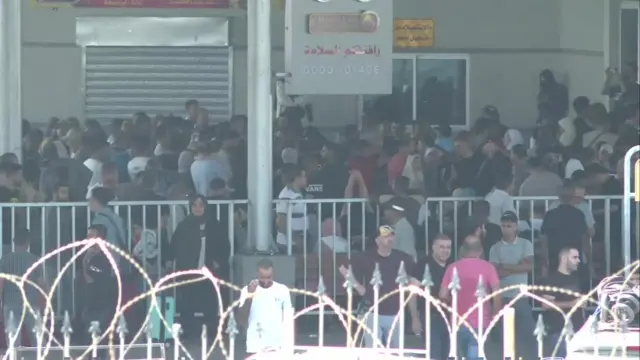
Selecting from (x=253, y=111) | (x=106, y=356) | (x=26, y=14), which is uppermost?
(x=26, y=14)

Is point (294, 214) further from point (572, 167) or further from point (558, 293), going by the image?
point (572, 167)

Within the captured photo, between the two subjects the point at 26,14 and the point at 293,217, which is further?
the point at 26,14

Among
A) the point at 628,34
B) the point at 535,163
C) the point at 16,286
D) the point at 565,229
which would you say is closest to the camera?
the point at 16,286

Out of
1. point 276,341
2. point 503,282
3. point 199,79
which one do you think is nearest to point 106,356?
point 276,341

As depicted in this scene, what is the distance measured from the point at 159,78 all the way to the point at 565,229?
8.99 metres

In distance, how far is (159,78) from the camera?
2080cm

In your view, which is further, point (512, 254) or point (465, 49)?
point (465, 49)

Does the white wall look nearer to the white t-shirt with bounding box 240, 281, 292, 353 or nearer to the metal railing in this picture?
the metal railing

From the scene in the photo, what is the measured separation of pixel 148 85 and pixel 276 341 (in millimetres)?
10040

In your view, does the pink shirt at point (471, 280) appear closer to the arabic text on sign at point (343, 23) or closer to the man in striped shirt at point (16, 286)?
the arabic text on sign at point (343, 23)

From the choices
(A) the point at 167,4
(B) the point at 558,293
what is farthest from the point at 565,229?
(A) the point at 167,4

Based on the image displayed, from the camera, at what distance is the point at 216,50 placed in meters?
20.8

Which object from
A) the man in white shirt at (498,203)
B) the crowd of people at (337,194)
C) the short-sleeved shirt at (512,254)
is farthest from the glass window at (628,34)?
the short-sleeved shirt at (512,254)

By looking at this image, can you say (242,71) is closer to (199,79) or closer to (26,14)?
(199,79)
